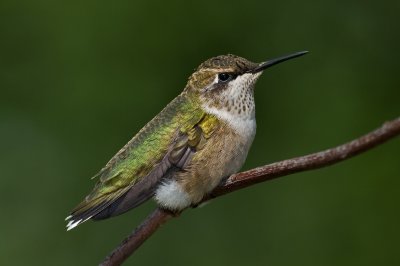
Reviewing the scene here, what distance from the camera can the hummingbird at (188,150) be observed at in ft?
12.4

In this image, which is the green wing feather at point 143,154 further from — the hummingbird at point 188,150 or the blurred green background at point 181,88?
the blurred green background at point 181,88

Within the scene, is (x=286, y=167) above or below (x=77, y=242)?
above

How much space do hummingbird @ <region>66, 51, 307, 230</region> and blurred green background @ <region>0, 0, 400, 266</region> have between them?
172 centimetres

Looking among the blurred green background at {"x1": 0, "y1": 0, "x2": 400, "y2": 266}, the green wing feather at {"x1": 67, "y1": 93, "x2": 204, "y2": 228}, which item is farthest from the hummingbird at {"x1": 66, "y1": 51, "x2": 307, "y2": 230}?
the blurred green background at {"x1": 0, "y1": 0, "x2": 400, "y2": 266}

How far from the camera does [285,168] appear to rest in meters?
2.45

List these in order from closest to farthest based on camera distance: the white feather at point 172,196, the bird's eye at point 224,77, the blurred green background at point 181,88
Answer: the white feather at point 172,196
the bird's eye at point 224,77
the blurred green background at point 181,88

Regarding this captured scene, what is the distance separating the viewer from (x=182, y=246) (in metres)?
5.88

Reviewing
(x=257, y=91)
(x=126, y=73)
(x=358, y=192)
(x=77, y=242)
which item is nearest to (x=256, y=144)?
(x=257, y=91)

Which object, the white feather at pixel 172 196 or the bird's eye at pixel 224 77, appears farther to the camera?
the bird's eye at pixel 224 77

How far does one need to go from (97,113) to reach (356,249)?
2.42m

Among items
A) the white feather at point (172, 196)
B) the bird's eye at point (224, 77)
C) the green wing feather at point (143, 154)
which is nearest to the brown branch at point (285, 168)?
the white feather at point (172, 196)

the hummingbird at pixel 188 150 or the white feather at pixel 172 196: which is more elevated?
the hummingbird at pixel 188 150

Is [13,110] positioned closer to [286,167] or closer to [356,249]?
[356,249]

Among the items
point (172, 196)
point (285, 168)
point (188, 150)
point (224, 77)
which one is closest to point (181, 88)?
point (224, 77)
